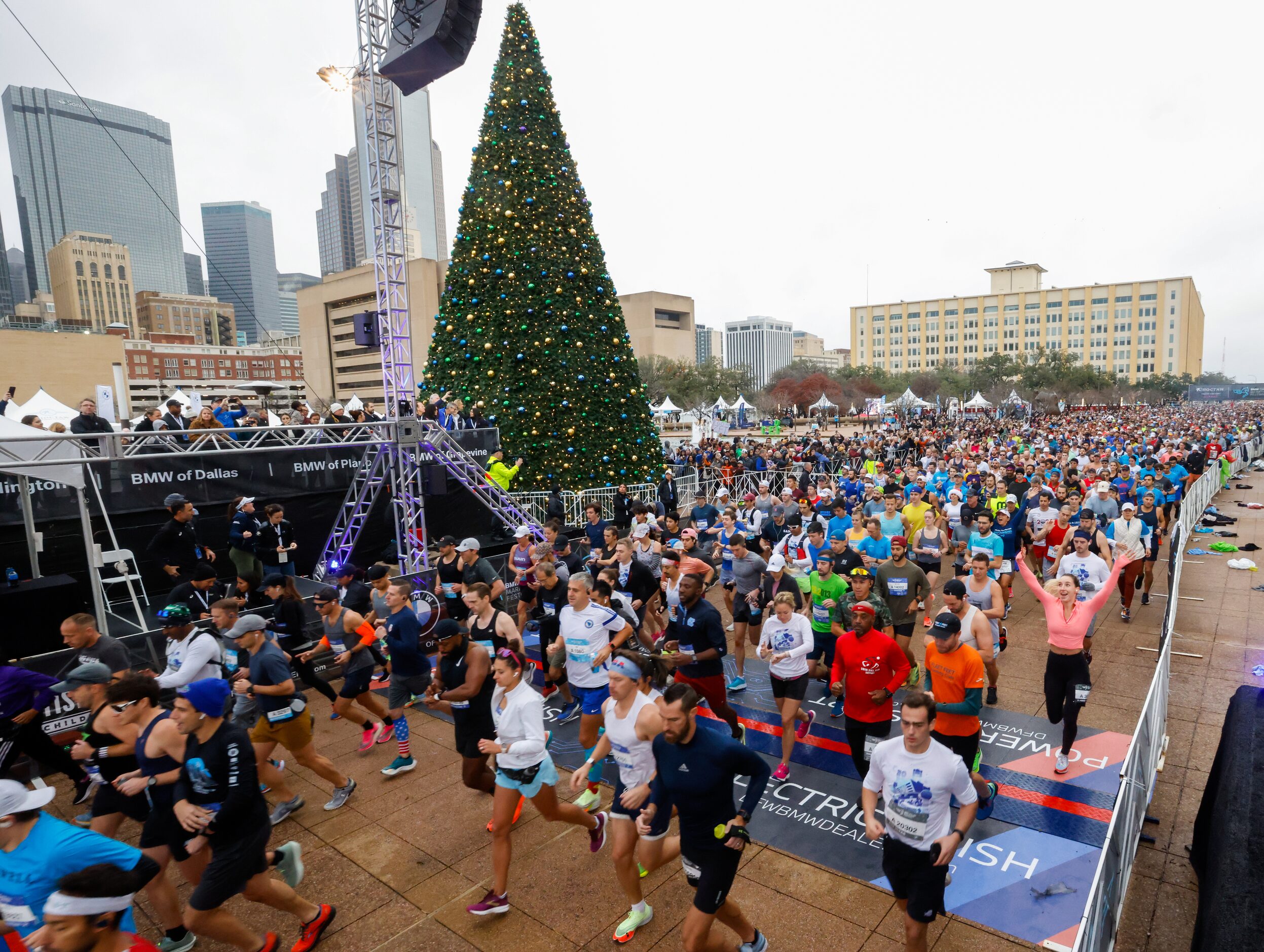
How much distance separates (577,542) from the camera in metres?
12.9

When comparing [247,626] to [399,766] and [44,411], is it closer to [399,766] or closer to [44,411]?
[399,766]

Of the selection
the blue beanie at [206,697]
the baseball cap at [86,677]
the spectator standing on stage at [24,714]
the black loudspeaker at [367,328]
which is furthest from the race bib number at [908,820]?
the black loudspeaker at [367,328]

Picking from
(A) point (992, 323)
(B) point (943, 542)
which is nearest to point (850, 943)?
(B) point (943, 542)

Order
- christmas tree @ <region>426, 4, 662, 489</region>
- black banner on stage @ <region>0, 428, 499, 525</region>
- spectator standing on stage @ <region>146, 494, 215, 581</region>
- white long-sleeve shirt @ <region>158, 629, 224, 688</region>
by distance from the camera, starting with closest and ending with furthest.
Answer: white long-sleeve shirt @ <region>158, 629, 224, 688</region>
spectator standing on stage @ <region>146, 494, 215, 581</region>
black banner on stage @ <region>0, 428, 499, 525</region>
christmas tree @ <region>426, 4, 662, 489</region>

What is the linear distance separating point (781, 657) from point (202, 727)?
439cm

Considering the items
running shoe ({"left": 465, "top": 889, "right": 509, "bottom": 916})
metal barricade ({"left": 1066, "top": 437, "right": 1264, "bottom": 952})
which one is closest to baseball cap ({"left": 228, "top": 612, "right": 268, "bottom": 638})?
running shoe ({"left": 465, "top": 889, "right": 509, "bottom": 916})

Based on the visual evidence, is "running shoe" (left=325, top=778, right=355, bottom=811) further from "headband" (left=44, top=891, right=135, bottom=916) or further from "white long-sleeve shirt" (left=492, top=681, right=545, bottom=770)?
"headband" (left=44, top=891, right=135, bottom=916)

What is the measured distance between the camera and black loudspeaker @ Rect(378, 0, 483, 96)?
33.2ft

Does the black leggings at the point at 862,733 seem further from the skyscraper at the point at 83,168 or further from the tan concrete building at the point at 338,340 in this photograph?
the tan concrete building at the point at 338,340

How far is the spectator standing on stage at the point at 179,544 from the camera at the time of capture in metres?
9.09

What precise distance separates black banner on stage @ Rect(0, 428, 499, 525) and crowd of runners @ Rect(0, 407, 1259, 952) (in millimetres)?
4492

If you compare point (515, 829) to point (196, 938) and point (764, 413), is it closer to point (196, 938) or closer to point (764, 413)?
point (196, 938)

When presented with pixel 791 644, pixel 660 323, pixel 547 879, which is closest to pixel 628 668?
pixel 547 879

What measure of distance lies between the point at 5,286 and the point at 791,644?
164973 mm
